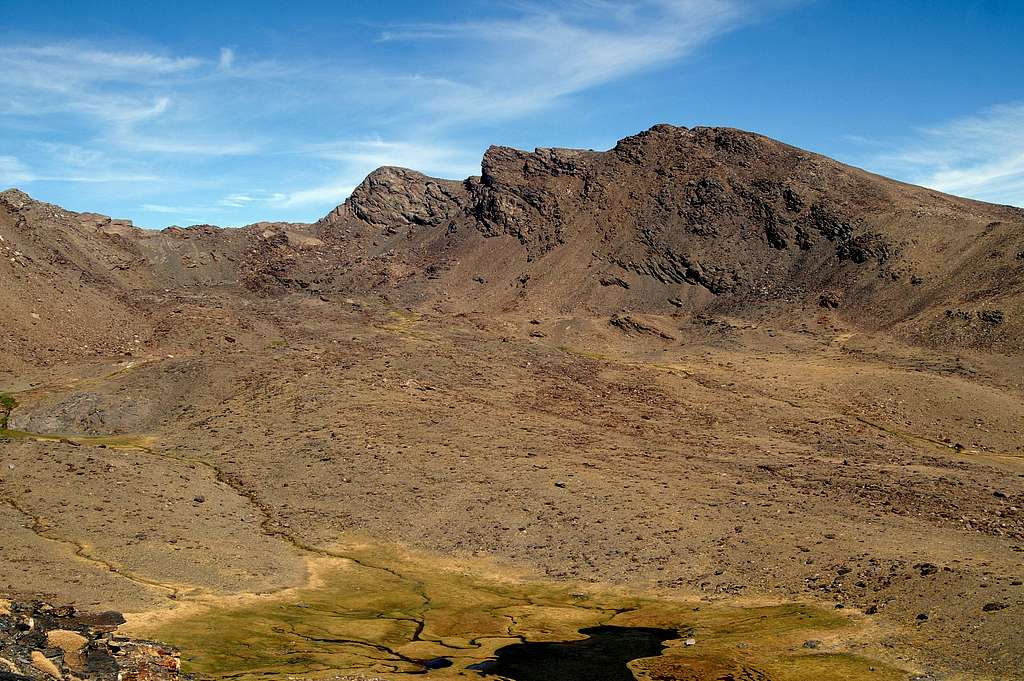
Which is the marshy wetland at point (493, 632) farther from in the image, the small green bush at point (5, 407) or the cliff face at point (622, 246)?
the cliff face at point (622, 246)

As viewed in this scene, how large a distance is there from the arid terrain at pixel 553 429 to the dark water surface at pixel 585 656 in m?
1.05

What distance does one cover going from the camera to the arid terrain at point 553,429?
3662 cm

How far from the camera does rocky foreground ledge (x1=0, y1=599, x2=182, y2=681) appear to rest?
26125 mm

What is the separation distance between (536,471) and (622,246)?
7719cm

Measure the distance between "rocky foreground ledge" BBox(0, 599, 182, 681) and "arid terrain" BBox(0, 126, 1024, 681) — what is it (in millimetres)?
861

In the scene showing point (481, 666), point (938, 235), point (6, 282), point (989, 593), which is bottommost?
point (481, 666)

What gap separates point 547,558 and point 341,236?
112 m

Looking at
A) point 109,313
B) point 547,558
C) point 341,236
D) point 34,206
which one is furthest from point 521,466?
point 341,236

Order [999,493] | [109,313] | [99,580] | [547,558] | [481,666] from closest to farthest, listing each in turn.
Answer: [481,666] → [99,580] → [547,558] → [999,493] → [109,313]

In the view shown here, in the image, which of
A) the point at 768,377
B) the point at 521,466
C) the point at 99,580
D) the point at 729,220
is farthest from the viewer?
the point at 729,220

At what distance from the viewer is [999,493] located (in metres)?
51.0

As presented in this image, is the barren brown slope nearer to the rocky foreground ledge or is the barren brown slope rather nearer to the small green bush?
the small green bush

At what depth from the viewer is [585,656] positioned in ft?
111

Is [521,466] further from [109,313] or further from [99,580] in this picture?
[109,313]
